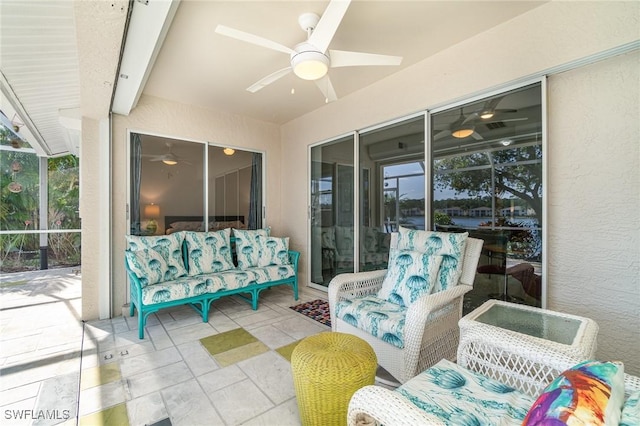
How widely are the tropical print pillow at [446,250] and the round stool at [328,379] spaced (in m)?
0.96

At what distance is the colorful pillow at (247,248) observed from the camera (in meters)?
3.77

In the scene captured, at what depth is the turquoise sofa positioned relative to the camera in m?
2.85

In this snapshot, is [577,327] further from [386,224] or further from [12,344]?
[12,344]

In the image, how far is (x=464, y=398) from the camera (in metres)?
1.13

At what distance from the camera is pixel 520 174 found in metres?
2.26

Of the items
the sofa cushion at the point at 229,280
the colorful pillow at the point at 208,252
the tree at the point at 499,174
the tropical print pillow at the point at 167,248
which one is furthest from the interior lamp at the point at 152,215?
the tree at the point at 499,174

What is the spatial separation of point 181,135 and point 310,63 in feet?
8.49

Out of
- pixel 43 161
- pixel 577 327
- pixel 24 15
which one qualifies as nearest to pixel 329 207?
pixel 577 327

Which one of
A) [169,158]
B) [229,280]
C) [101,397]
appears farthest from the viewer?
[169,158]

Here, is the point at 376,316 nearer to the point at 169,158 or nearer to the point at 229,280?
the point at 229,280

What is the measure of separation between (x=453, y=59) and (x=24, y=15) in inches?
134

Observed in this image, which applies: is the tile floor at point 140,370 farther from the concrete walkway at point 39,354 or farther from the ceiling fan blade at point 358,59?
the ceiling fan blade at point 358,59

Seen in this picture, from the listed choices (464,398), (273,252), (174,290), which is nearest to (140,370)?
(174,290)

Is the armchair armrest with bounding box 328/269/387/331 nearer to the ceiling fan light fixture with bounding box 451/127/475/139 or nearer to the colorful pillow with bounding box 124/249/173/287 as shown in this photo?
the ceiling fan light fixture with bounding box 451/127/475/139
